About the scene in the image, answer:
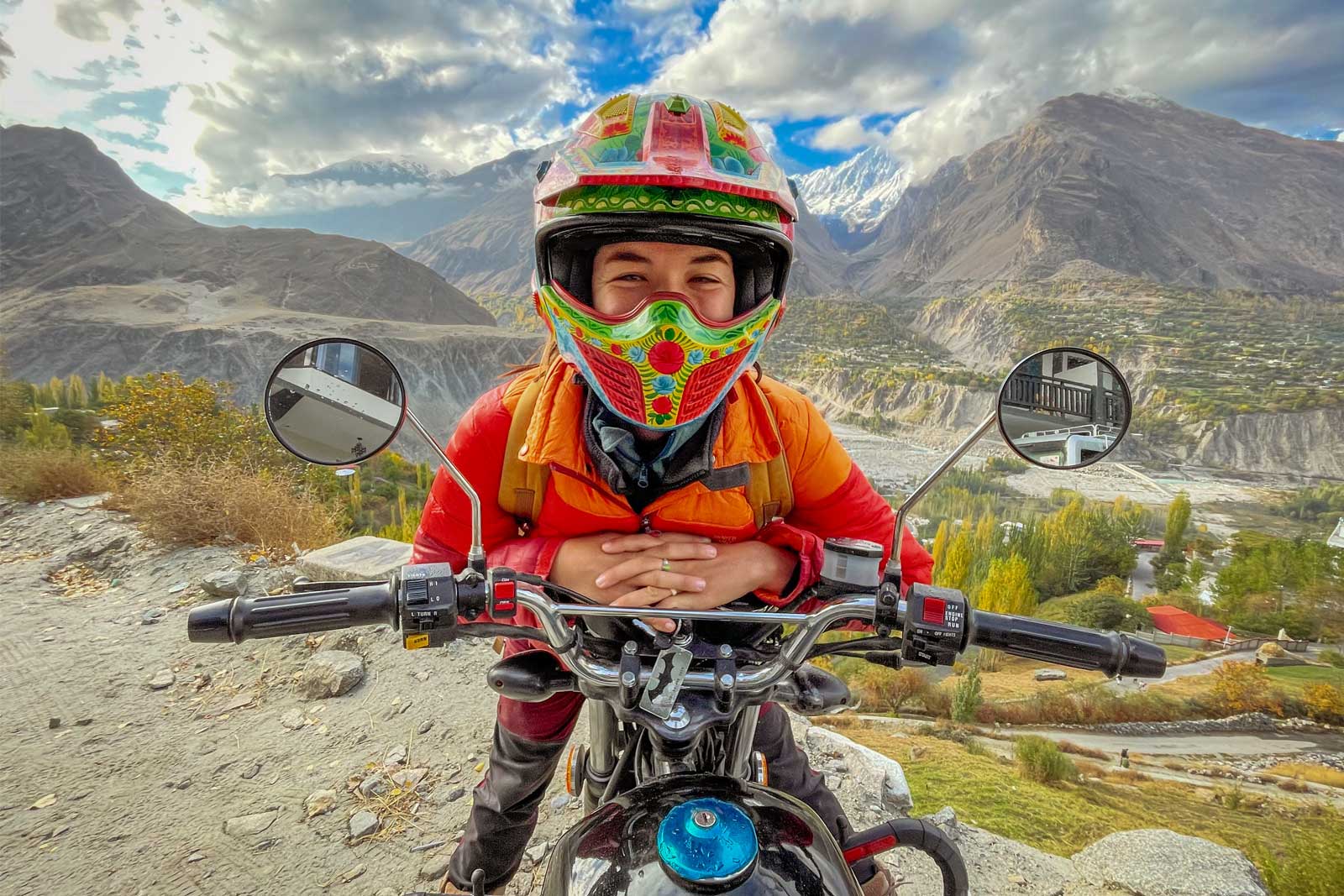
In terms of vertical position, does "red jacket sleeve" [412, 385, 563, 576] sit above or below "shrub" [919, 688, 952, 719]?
above

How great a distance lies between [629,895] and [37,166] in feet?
301

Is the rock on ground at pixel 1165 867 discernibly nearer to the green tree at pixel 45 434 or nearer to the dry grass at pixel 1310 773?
the dry grass at pixel 1310 773

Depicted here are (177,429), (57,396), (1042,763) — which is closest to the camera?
(1042,763)

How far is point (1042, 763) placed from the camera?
3838 millimetres

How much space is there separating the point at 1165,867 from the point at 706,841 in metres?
3.36

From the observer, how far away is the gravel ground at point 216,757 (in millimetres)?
2805

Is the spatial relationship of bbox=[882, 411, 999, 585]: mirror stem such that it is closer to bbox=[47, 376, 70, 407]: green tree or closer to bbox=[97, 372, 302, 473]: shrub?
bbox=[97, 372, 302, 473]: shrub

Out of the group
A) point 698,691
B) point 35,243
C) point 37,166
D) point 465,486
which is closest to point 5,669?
point 465,486

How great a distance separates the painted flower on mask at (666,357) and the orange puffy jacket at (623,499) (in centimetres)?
27

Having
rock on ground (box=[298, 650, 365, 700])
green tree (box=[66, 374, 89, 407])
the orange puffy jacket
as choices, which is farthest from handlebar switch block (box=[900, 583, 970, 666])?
green tree (box=[66, 374, 89, 407])

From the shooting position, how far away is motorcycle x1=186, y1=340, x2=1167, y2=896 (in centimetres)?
83

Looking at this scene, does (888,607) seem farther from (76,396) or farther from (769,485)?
(76,396)

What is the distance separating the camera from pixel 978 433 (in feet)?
3.48

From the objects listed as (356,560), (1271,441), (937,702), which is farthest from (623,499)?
(1271,441)
